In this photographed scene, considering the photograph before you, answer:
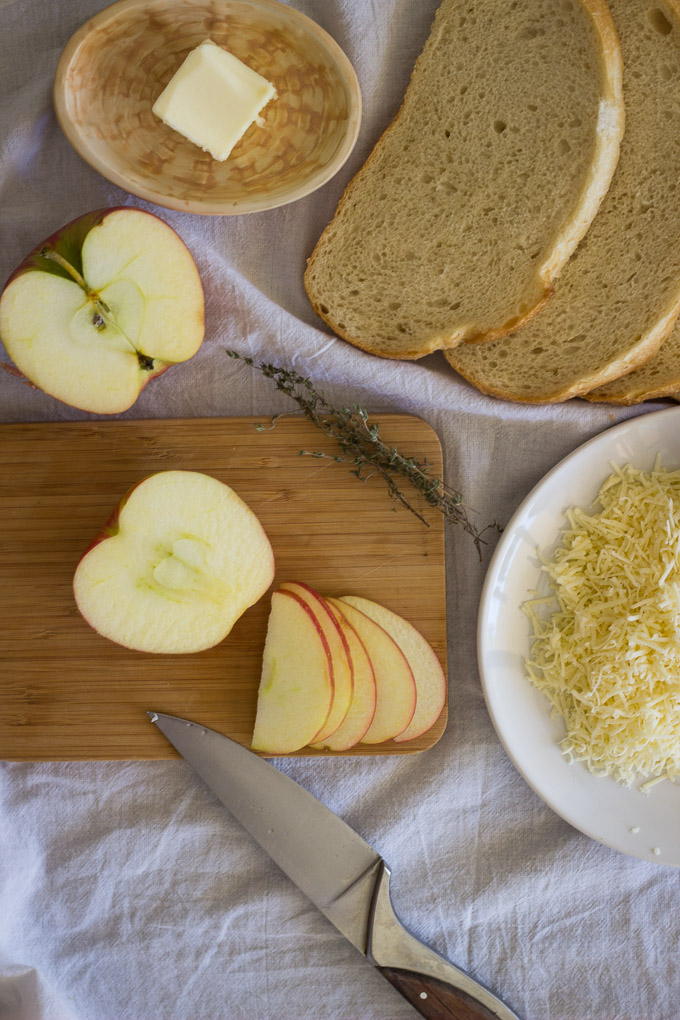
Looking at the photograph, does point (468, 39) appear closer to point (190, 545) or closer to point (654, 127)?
point (654, 127)

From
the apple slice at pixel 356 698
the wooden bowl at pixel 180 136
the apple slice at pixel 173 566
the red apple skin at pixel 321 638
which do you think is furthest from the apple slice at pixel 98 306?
the apple slice at pixel 356 698

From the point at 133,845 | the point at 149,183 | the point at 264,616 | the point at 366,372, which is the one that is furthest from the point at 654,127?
the point at 133,845

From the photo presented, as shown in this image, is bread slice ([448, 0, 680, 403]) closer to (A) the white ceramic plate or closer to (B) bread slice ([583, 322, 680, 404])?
(B) bread slice ([583, 322, 680, 404])

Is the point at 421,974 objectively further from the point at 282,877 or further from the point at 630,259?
the point at 630,259

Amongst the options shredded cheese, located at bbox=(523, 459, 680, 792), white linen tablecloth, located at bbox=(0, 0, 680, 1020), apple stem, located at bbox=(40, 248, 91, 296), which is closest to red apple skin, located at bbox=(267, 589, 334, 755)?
white linen tablecloth, located at bbox=(0, 0, 680, 1020)

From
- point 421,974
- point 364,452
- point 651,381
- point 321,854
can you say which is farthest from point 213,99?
point 421,974

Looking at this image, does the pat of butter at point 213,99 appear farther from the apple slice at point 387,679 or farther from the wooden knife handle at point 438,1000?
the wooden knife handle at point 438,1000
